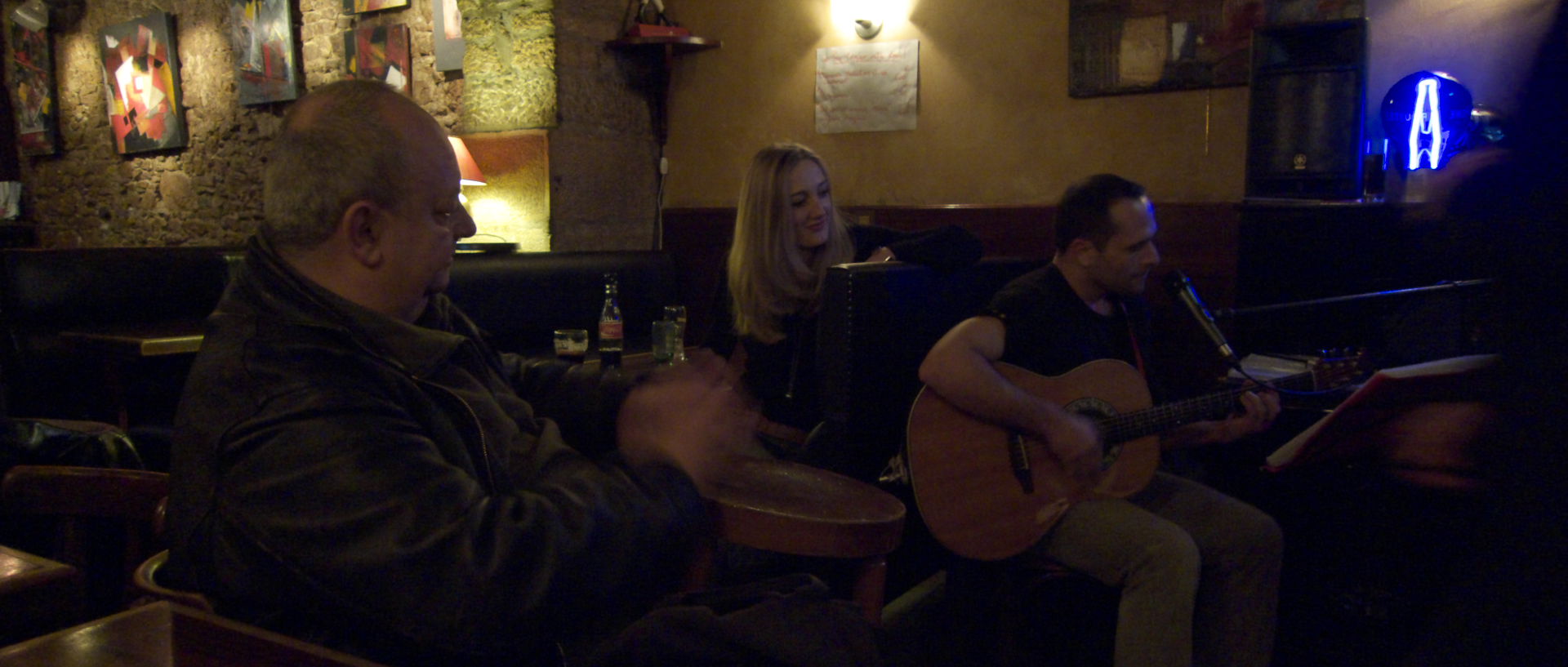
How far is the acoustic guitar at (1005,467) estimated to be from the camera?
2105 millimetres

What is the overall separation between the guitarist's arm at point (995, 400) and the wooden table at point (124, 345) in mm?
2574

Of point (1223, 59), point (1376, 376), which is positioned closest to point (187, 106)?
point (1223, 59)

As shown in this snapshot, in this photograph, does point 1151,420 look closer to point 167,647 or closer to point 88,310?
point 167,647

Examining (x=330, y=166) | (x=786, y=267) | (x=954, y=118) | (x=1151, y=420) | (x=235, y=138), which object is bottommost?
(x=1151, y=420)

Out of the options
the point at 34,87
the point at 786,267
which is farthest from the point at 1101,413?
the point at 34,87

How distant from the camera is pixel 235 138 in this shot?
700 centimetres

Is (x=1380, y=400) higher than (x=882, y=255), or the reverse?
(x=882, y=255)

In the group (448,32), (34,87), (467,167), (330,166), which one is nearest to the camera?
(330,166)

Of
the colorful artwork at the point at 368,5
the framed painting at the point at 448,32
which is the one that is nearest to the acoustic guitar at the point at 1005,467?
the framed painting at the point at 448,32

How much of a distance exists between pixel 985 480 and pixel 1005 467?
0.19ft

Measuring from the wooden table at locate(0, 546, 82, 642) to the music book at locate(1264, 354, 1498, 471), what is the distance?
55.9 inches

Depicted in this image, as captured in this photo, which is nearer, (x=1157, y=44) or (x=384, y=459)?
(x=384, y=459)

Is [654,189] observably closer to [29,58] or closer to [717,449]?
[717,449]

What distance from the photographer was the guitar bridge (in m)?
2.14
